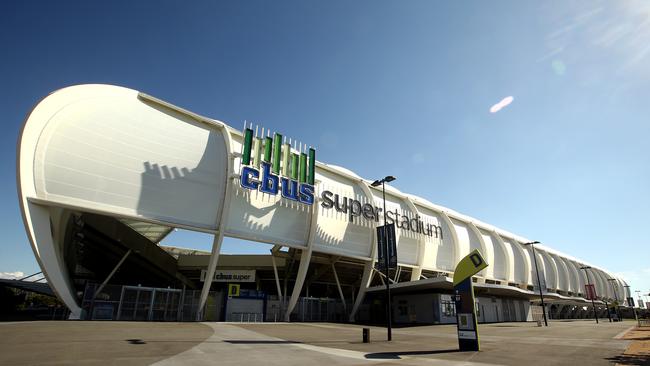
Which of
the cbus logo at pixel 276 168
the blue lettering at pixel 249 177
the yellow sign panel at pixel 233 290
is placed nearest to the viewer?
the blue lettering at pixel 249 177

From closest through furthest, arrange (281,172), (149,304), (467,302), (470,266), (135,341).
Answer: (135,341) → (470,266) → (467,302) → (149,304) → (281,172)

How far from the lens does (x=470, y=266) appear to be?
15.6 m

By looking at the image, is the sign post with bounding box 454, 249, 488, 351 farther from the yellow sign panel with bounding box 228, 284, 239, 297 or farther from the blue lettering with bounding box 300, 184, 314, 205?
the yellow sign panel with bounding box 228, 284, 239, 297

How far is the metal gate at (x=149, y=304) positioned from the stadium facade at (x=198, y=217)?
92mm

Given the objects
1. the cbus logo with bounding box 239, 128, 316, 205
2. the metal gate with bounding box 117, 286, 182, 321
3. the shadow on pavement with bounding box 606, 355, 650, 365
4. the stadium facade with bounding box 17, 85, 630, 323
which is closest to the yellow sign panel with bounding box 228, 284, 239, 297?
the stadium facade with bounding box 17, 85, 630, 323

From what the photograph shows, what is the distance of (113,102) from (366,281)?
32180 millimetres

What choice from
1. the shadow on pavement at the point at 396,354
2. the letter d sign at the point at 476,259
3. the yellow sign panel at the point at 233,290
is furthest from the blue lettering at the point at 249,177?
the letter d sign at the point at 476,259

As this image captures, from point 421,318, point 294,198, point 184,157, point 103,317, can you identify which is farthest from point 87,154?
point 421,318

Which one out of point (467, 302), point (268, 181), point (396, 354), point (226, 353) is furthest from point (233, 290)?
point (467, 302)

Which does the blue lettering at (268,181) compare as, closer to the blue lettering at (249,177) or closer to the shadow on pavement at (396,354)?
the blue lettering at (249,177)

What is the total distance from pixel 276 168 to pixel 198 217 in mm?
8847

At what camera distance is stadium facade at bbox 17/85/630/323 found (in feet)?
80.5

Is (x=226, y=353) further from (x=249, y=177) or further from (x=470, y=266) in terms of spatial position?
(x=249, y=177)

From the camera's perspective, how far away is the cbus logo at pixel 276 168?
1258 inches
